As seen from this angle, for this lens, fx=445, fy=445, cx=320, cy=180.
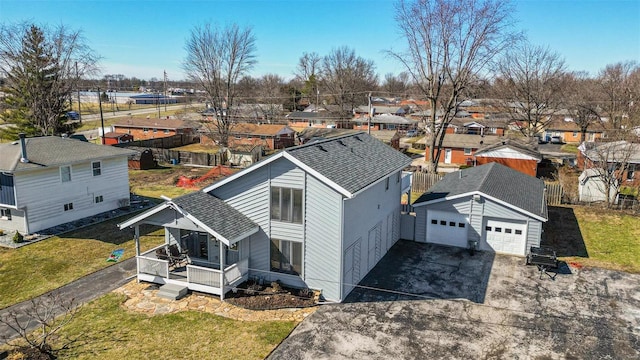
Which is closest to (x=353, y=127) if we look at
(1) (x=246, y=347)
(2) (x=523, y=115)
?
(2) (x=523, y=115)

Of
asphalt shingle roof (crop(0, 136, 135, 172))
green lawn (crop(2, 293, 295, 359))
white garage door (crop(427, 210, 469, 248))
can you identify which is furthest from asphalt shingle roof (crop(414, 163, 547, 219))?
asphalt shingle roof (crop(0, 136, 135, 172))

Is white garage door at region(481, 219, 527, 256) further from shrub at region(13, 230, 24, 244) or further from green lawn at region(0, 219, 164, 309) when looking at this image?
shrub at region(13, 230, 24, 244)

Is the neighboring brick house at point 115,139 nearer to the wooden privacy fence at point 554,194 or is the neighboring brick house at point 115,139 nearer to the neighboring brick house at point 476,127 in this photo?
the neighboring brick house at point 476,127

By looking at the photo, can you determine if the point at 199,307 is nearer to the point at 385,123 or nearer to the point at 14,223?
the point at 14,223

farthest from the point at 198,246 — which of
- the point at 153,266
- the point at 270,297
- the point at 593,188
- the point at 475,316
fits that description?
the point at 593,188

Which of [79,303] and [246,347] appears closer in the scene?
[246,347]

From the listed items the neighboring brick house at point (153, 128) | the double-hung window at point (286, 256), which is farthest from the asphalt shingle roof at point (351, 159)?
the neighboring brick house at point (153, 128)

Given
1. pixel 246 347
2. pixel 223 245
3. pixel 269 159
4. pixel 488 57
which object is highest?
pixel 488 57

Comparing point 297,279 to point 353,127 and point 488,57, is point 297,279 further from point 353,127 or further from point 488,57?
point 353,127

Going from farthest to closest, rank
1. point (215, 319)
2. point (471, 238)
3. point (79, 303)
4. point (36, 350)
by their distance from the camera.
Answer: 1. point (471, 238)
2. point (79, 303)
3. point (215, 319)
4. point (36, 350)
